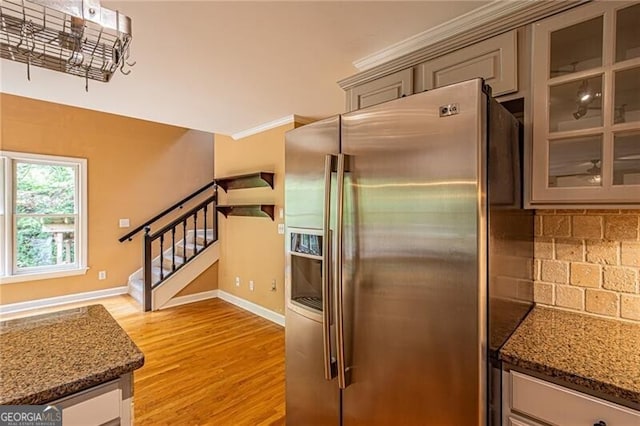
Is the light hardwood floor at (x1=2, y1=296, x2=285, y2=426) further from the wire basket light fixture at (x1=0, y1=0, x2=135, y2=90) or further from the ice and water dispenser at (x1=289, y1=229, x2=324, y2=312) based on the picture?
the wire basket light fixture at (x1=0, y1=0, x2=135, y2=90)

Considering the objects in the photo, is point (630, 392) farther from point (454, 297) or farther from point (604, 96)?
point (604, 96)

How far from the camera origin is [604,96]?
3.96 feet

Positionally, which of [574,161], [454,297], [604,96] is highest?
[604,96]

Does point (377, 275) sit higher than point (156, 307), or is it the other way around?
point (377, 275)

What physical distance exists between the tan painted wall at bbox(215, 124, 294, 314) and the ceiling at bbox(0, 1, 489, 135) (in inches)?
25.7

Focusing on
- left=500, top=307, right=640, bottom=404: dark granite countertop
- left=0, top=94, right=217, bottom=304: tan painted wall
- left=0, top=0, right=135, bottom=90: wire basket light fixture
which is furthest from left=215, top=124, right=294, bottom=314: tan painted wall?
left=500, top=307, right=640, bottom=404: dark granite countertop

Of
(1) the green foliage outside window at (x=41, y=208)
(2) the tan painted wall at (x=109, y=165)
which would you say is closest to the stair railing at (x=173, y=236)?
(2) the tan painted wall at (x=109, y=165)

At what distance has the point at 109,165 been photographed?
4824 mm

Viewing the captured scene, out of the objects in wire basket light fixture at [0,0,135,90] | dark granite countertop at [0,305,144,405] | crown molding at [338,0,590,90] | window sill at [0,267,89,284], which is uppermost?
crown molding at [338,0,590,90]

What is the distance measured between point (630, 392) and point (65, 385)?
1.59m

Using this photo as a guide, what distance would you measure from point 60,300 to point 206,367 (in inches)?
123

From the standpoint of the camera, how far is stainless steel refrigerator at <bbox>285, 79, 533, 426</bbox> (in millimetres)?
1056

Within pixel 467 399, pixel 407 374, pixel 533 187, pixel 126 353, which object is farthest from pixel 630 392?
pixel 126 353

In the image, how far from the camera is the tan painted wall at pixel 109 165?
4.15 m
